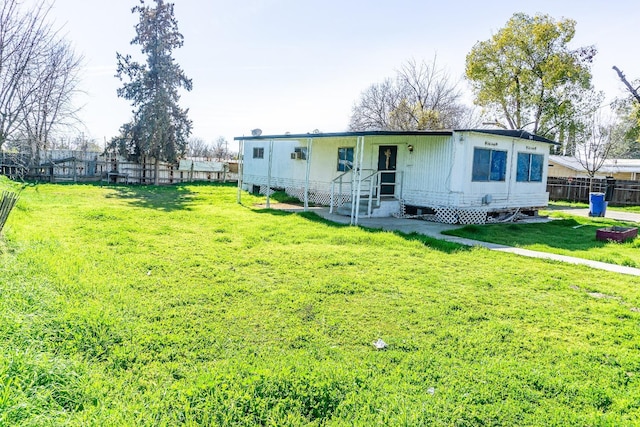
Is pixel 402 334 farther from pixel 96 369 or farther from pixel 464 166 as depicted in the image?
pixel 464 166

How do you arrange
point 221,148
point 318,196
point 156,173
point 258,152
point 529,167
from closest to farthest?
point 529,167 → point 318,196 → point 258,152 → point 156,173 → point 221,148

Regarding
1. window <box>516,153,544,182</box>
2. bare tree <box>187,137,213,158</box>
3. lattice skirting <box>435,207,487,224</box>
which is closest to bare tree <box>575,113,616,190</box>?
window <box>516,153,544,182</box>

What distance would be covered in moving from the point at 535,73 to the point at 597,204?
1027 centimetres

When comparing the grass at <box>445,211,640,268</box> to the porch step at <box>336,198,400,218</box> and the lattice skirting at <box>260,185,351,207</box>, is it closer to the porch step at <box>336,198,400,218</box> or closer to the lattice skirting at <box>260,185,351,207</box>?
the porch step at <box>336,198,400,218</box>

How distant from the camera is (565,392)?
125 inches

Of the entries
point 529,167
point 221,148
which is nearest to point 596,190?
point 529,167

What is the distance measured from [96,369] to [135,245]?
15.6ft

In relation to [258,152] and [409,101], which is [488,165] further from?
[409,101]

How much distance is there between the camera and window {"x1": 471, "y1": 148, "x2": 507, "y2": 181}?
12.7 meters

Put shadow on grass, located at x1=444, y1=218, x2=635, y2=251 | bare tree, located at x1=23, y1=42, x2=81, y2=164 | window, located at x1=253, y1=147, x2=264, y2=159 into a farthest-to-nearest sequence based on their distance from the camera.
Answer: window, located at x1=253, y1=147, x2=264, y2=159, shadow on grass, located at x1=444, y1=218, x2=635, y2=251, bare tree, located at x1=23, y1=42, x2=81, y2=164

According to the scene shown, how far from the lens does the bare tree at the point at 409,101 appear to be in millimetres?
31355

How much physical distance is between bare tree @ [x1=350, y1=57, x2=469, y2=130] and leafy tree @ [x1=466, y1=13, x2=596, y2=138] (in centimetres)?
544

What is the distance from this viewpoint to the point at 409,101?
32.9 metres

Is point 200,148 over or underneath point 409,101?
underneath
